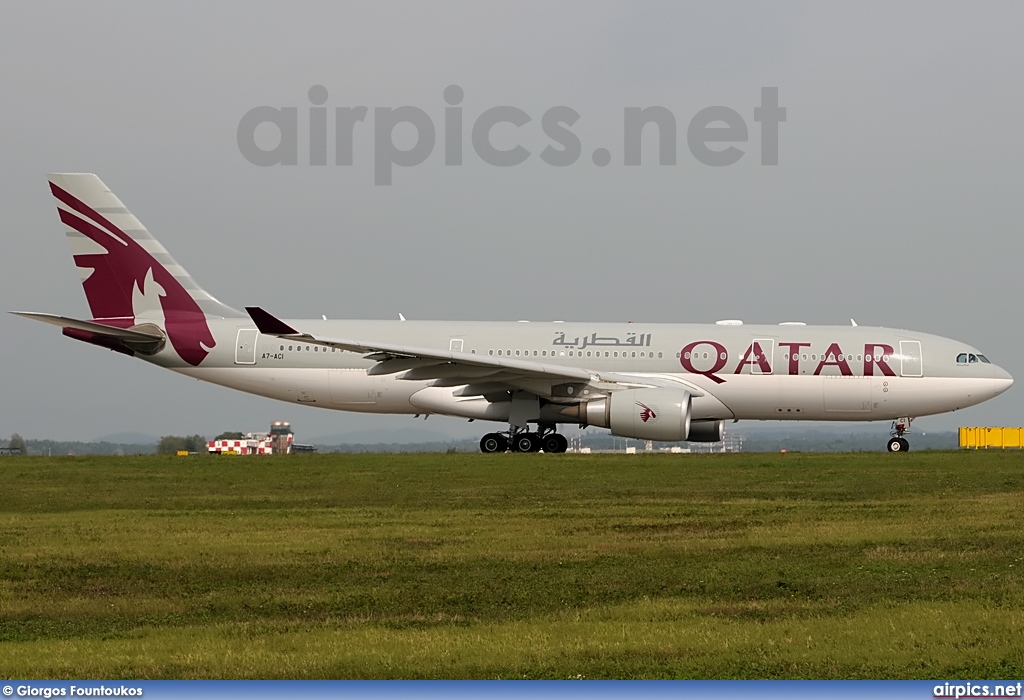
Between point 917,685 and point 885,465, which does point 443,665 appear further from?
point 885,465

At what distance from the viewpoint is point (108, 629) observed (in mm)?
9391

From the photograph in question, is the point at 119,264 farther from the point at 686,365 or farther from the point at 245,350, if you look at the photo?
the point at 686,365

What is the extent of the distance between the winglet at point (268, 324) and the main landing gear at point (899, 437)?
1471 centimetres

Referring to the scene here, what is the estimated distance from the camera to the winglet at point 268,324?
1058 inches

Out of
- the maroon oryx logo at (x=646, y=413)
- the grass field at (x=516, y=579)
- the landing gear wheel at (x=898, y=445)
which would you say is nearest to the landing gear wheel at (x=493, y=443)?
the maroon oryx logo at (x=646, y=413)

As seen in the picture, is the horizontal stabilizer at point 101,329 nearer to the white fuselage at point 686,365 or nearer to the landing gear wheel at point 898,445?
the white fuselage at point 686,365

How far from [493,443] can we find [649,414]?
4.50m

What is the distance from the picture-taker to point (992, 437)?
38.3 meters

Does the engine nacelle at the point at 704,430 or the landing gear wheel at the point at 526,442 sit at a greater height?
the engine nacelle at the point at 704,430

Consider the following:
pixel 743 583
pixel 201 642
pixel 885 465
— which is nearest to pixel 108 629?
pixel 201 642

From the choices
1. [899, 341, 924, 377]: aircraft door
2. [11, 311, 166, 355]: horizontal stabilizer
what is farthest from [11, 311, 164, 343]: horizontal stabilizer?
[899, 341, 924, 377]: aircraft door

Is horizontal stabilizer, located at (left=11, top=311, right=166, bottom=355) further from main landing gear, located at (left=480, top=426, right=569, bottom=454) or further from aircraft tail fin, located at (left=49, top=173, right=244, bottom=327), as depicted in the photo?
main landing gear, located at (left=480, top=426, right=569, bottom=454)

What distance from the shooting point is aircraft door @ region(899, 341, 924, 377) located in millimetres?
30797

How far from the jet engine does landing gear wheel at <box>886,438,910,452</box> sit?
19.2 ft
